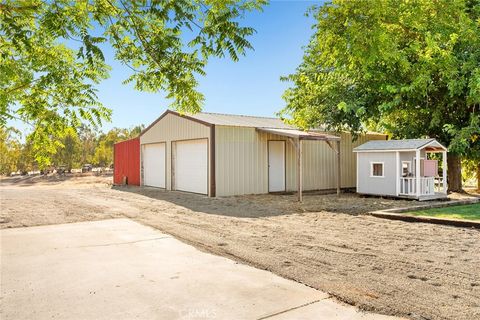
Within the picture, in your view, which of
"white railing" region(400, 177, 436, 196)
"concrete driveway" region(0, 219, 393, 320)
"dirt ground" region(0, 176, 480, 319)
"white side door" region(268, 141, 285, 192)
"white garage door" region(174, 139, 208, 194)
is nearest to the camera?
"concrete driveway" region(0, 219, 393, 320)

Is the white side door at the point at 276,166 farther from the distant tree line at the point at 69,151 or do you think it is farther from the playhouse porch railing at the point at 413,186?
the distant tree line at the point at 69,151

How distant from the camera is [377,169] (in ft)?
44.5

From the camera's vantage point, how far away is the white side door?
1512cm

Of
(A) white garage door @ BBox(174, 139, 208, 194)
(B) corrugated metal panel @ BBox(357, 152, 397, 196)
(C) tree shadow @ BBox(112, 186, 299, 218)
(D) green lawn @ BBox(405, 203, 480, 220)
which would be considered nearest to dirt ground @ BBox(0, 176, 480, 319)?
(C) tree shadow @ BBox(112, 186, 299, 218)

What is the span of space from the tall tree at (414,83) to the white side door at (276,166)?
4.65 ft

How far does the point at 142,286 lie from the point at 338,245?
3.28 meters

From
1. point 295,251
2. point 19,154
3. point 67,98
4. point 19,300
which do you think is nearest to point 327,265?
point 295,251

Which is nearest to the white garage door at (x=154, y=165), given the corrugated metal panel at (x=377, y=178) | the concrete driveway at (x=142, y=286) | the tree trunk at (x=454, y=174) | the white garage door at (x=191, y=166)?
the white garage door at (x=191, y=166)

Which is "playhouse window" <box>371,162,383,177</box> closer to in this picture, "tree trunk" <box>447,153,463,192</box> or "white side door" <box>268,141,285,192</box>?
"white side door" <box>268,141,285,192</box>

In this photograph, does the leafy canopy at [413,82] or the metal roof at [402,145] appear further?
the leafy canopy at [413,82]

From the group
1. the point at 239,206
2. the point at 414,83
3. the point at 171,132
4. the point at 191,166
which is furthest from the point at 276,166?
the point at 414,83

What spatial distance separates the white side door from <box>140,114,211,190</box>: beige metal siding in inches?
119

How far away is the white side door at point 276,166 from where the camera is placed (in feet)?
49.6

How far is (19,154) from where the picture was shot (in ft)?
117
